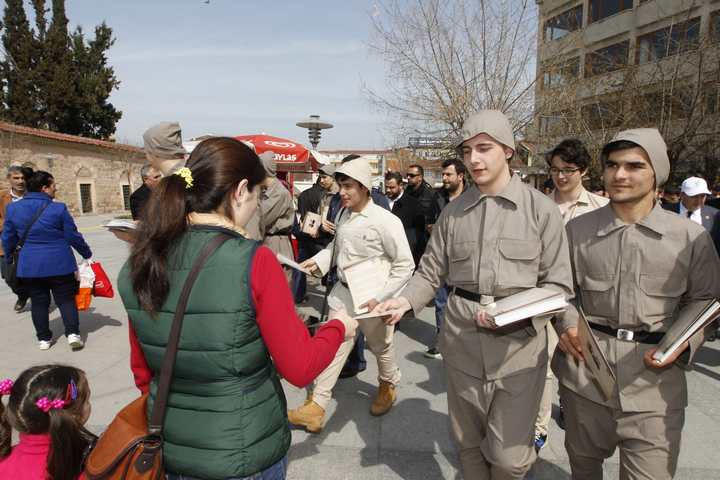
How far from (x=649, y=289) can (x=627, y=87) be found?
11309 millimetres

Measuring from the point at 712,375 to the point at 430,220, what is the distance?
3.55 m

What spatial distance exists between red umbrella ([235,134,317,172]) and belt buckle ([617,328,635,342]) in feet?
28.5

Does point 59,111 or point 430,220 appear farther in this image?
point 59,111

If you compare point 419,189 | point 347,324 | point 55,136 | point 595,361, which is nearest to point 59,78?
point 55,136

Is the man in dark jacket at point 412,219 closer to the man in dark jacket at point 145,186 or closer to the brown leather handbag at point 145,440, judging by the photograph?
the man in dark jacket at point 145,186

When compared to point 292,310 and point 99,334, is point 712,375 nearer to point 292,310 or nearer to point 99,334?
point 292,310

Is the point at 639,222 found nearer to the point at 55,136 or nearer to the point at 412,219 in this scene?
the point at 412,219

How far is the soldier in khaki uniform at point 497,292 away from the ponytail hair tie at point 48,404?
1.44 meters

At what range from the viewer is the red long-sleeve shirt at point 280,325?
139 cm

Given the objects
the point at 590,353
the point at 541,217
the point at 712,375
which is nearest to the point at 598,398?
the point at 590,353

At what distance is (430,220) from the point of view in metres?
6.30

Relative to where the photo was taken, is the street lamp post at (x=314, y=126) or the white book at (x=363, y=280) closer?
the white book at (x=363, y=280)

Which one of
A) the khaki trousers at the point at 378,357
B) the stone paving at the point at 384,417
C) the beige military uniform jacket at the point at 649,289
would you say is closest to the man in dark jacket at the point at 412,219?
the stone paving at the point at 384,417

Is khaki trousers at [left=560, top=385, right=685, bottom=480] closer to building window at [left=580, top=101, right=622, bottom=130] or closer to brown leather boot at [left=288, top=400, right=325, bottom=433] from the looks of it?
brown leather boot at [left=288, top=400, right=325, bottom=433]
